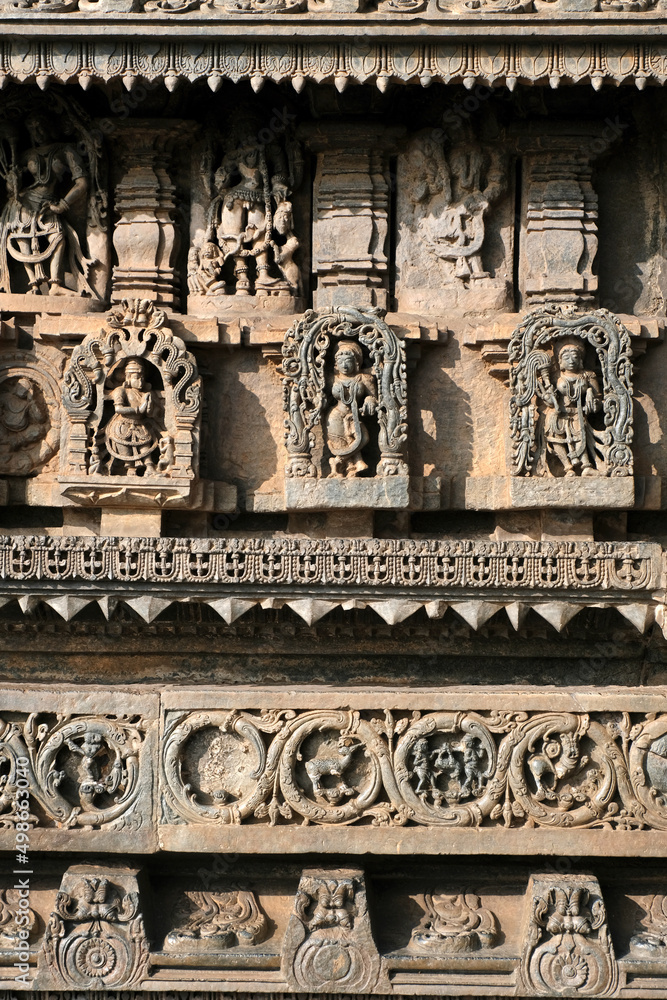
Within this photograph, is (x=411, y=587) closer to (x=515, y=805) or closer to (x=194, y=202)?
(x=515, y=805)

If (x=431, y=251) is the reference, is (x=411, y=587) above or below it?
below

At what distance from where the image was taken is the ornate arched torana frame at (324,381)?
7262mm

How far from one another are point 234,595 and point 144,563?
0.54 meters

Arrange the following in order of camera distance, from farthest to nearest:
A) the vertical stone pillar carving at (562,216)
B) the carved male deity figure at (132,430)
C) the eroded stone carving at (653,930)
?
the vertical stone pillar carving at (562,216) < the carved male deity figure at (132,430) < the eroded stone carving at (653,930)

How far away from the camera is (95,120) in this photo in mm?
7691

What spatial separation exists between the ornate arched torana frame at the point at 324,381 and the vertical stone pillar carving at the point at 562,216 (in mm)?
1026

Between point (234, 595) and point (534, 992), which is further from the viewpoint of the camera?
point (234, 595)

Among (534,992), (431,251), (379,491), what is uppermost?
(431,251)

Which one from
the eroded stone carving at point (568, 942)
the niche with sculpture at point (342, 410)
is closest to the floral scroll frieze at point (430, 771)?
the eroded stone carving at point (568, 942)

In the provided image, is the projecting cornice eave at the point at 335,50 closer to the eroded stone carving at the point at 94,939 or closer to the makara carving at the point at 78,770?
the makara carving at the point at 78,770

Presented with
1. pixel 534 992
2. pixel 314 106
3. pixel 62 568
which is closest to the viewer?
pixel 534 992

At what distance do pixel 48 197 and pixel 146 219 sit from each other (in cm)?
61

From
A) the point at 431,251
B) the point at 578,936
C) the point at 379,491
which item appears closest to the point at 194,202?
the point at 431,251

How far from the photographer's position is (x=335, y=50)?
22.9 feet
